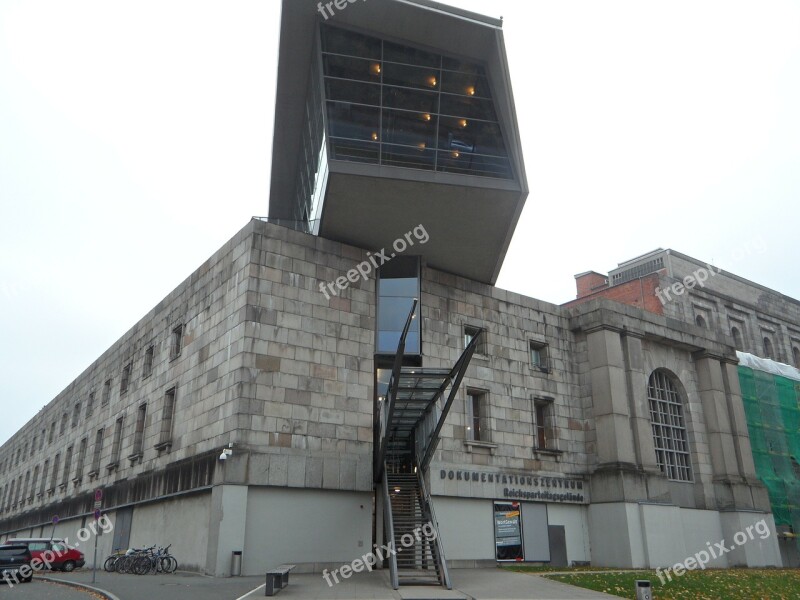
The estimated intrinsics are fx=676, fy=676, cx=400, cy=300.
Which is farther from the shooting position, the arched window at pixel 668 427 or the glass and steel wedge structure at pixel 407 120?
the arched window at pixel 668 427

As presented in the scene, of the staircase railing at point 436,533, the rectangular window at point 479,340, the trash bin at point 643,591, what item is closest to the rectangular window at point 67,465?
the rectangular window at point 479,340

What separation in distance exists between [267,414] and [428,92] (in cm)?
1402

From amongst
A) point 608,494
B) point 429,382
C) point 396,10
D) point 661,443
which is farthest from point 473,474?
point 396,10

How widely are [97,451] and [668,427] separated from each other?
3043cm

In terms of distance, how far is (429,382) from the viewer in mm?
20078

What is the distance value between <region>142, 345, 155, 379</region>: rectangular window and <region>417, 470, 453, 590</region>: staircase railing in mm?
15710

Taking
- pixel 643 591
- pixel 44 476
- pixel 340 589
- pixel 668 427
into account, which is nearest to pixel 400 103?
pixel 340 589

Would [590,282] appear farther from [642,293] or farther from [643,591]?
[643,591]

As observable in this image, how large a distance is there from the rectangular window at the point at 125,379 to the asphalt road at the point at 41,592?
14.5 meters

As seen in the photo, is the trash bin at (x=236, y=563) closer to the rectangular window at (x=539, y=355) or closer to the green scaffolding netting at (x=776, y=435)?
the rectangular window at (x=539, y=355)

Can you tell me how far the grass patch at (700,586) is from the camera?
18.2 meters

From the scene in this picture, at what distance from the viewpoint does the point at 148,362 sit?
1282 inches

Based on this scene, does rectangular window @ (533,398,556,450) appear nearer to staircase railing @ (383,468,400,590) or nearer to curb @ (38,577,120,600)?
staircase railing @ (383,468,400,590)

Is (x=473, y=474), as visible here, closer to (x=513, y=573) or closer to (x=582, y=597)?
(x=513, y=573)
